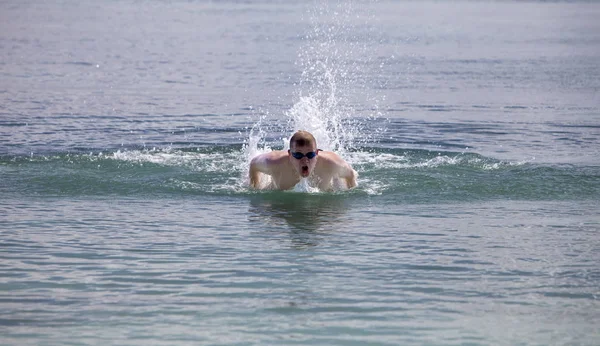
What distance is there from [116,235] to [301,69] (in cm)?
1834

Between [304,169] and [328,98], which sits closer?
[304,169]

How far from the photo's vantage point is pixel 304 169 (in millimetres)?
13242

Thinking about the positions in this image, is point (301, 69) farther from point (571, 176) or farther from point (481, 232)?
point (481, 232)

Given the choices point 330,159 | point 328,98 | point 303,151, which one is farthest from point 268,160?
point 328,98

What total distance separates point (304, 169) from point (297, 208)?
66 centimetres

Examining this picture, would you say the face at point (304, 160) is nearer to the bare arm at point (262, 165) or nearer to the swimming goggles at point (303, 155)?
the swimming goggles at point (303, 155)

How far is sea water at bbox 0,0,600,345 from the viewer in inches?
332

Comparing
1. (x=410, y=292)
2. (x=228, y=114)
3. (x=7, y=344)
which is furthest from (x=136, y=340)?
(x=228, y=114)

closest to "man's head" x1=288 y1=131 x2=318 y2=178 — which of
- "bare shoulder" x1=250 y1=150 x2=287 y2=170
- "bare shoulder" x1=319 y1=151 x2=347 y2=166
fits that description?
"bare shoulder" x1=319 y1=151 x2=347 y2=166

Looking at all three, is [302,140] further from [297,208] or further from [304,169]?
[297,208]

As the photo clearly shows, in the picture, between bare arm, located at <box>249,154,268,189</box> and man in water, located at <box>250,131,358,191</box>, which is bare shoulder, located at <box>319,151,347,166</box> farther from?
bare arm, located at <box>249,154,268,189</box>

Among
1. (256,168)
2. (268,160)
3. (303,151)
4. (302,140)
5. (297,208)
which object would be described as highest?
(302,140)

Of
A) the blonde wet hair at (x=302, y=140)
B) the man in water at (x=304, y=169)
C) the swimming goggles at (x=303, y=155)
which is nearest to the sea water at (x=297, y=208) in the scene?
the man in water at (x=304, y=169)

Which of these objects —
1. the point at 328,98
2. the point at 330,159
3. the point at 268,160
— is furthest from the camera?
the point at 328,98
